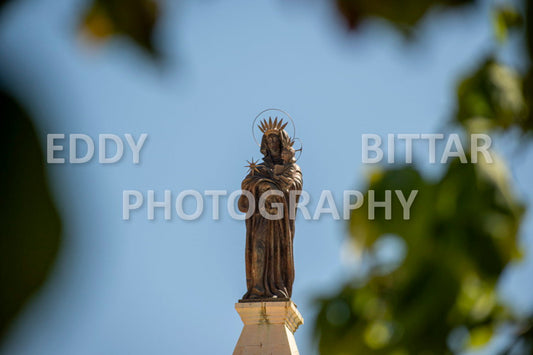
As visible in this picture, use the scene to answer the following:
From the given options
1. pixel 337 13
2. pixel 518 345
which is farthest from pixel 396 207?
pixel 337 13

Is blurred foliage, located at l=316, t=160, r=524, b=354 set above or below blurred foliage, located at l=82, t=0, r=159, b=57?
below

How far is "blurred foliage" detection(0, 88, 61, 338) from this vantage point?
570 millimetres

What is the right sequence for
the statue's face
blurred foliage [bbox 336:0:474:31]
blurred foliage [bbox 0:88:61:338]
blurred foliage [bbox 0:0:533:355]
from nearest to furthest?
blurred foliage [bbox 0:88:61:338]
blurred foliage [bbox 336:0:474:31]
blurred foliage [bbox 0:0:533:355]
the statue's face

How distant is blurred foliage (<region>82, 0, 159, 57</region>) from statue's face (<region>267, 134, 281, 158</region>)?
1240 cm

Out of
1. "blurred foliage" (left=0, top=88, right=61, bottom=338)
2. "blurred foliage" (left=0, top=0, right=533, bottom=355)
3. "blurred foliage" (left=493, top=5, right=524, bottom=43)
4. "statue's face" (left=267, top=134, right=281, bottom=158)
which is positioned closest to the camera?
"blurred foliage" (left=0, top=88, right=61, bottom=338)

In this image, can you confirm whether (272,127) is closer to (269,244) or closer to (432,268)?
(269,244)

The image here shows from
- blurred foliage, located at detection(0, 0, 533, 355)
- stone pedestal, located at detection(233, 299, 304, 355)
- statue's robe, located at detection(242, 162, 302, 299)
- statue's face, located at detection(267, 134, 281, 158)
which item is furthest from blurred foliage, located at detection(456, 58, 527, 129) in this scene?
statue's face, located at detection(267, 134, 281, 158)

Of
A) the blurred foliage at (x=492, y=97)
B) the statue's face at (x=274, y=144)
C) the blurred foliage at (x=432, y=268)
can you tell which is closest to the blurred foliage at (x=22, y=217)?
the blurred foliage at (x=432, y=268)

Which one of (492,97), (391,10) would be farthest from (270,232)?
(391,10)

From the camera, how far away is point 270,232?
12.8 metres

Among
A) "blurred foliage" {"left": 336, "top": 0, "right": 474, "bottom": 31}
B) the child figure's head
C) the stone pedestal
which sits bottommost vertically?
the stone pedestal

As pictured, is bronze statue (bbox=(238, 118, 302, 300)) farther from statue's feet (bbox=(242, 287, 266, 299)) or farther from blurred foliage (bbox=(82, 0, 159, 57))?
blurred foliage (bbox=(82, 0, 159, 57))

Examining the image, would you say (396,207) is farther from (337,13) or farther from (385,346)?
(337,13)

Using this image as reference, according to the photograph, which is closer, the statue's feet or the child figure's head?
the statue's feet
